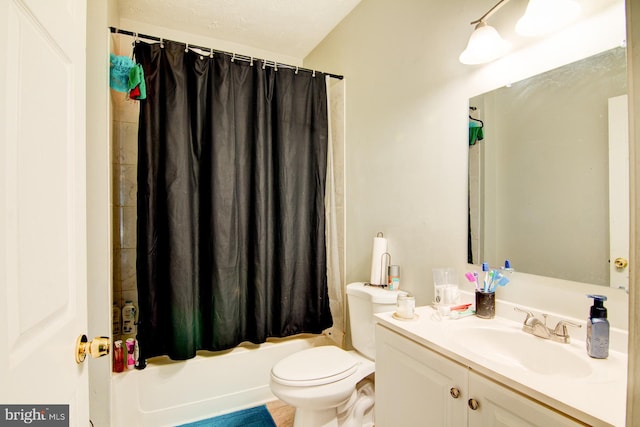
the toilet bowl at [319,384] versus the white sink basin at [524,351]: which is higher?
the white sink basin at [524,351]

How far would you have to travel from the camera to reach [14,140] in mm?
459

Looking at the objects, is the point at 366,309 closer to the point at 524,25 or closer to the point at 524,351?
the point at 524,351

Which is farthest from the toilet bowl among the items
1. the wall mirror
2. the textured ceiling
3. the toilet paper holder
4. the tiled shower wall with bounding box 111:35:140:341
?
the textured ceiling

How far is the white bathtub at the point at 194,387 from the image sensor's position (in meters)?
1.74

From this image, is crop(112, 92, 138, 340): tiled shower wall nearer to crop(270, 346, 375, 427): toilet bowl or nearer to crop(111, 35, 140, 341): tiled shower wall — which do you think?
crop(111, 35, 140, 341): tiled shower wall

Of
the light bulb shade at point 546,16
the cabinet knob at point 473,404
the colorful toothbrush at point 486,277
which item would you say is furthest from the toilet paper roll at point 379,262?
the light bulb shade at point 546,16

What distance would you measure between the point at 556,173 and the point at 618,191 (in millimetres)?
182

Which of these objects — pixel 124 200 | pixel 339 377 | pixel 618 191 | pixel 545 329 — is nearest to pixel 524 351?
pixel 545 329

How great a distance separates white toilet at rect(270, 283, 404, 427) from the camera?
1.44 meters

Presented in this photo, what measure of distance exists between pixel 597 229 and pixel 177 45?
2.12 metres

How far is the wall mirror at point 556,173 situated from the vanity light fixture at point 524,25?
5.5 inches

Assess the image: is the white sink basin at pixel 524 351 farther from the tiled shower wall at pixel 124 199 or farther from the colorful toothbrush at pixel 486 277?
the tiled shower wall at pixel 124 199

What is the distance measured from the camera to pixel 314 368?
1539 millimetres

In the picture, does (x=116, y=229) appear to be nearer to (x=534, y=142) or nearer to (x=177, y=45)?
(x=177, y=45)
